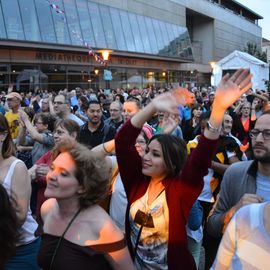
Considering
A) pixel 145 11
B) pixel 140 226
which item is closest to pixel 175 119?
pixel 140 226

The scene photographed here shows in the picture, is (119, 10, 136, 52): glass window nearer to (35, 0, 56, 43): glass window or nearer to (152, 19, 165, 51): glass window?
(152, 19, 165, 51): glass window

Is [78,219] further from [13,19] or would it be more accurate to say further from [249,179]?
[13,19]

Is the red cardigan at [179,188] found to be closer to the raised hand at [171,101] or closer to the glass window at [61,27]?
the raised hand at [171,101]

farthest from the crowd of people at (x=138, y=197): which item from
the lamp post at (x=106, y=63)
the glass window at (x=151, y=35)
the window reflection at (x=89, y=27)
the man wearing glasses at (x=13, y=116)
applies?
the glass window at (x=151, y=35)

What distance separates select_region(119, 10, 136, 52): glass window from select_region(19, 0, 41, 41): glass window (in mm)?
8818

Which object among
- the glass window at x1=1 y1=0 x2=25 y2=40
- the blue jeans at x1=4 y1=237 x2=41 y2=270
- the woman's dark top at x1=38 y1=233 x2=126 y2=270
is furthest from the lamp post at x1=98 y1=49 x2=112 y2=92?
the woman's dark top at x1=38 y1=233 x2=126 y2=270

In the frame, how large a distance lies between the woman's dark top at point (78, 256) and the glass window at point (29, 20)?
69.4ft

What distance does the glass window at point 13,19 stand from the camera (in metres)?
21.1

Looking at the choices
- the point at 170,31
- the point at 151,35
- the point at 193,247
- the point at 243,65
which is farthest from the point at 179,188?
the point at 170,31

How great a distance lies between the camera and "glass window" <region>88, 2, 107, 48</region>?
27.2 meters

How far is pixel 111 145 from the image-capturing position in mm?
3617

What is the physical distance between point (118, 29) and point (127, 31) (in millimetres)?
1117

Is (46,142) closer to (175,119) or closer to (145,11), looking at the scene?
(175,119)

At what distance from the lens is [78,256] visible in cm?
224
